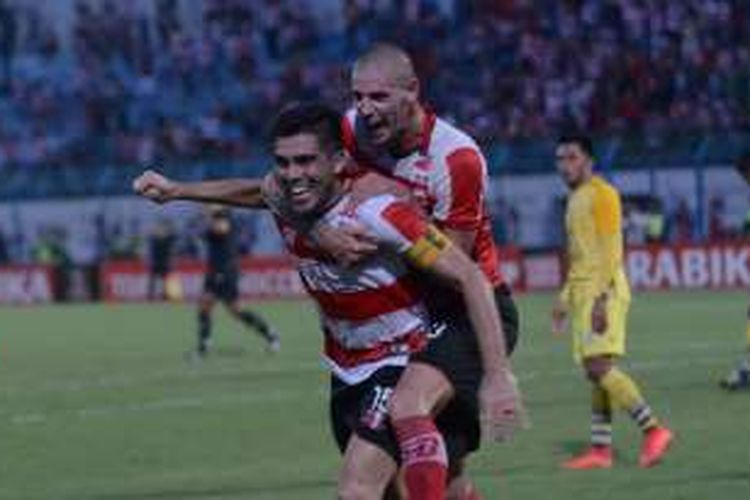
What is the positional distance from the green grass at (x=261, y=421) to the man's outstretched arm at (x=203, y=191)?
3.52m

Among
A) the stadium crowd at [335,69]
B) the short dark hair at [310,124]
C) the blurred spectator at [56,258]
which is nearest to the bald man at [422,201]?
the short dark hair at [310,124]

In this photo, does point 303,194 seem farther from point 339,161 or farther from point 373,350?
point 373,350

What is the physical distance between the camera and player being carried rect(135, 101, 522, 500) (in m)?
7.78

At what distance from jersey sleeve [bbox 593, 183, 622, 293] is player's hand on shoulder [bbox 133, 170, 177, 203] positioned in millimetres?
5685

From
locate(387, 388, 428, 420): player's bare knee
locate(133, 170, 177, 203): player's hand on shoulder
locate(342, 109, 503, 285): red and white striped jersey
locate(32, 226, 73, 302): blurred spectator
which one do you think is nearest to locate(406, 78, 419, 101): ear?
locate(342, 109, 503, 285): red and white striped jersey

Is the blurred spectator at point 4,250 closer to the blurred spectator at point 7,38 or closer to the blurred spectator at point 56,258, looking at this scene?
the blurred spectator at point 56,258

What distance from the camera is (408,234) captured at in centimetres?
787

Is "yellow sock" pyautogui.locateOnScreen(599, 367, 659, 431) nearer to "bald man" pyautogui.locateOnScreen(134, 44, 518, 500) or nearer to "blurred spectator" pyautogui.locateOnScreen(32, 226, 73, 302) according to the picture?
"bald man" pyautogui.locateOnScreen(134, 44, 518, 500)

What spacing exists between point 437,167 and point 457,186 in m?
0.11

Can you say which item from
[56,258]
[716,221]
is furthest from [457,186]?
Answer: [56,258]

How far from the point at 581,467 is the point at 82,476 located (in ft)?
10.2

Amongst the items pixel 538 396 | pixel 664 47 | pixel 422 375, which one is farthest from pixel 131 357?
pixel 664 47

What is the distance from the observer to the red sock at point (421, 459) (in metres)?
8.06

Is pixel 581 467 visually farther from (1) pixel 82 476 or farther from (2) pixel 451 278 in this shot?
(2) pixel 451 278
